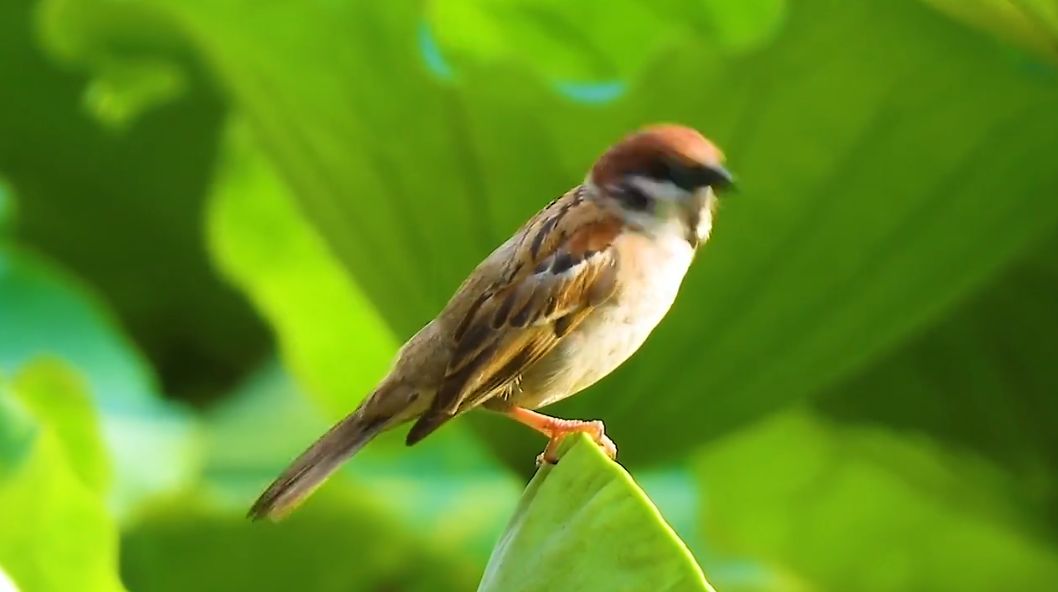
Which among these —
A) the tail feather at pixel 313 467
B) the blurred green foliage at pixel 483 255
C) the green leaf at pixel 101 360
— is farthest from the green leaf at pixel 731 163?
the green leaf at pixel 101 360

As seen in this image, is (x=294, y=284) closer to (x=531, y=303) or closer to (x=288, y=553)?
(x=288, y=553)

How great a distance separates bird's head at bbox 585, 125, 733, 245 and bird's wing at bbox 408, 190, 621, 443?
0.03ft

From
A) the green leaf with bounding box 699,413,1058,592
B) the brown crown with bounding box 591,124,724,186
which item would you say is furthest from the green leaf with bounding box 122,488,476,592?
the brown crown with bounding box 591,124,724,186

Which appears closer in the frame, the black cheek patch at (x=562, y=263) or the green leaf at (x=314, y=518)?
the black cheek patch at (x=562, y=263)

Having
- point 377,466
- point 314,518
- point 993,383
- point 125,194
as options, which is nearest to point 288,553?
point 314,518

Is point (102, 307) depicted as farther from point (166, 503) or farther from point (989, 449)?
point (989, 449)

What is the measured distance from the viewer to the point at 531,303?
0.46m

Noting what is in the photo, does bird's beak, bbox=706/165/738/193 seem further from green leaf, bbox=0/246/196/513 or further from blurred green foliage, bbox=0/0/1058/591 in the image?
green leaf, bbox=0/246/196/513

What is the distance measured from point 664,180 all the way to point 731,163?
4.4 inches

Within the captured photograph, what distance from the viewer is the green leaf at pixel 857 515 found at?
0.82 m

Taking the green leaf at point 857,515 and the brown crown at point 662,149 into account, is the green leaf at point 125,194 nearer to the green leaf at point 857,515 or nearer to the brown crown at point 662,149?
the green leaf at point 857,515

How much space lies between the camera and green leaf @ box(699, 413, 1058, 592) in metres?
0.82

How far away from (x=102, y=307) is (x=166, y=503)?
209 mm

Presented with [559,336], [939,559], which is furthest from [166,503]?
[939,559]
